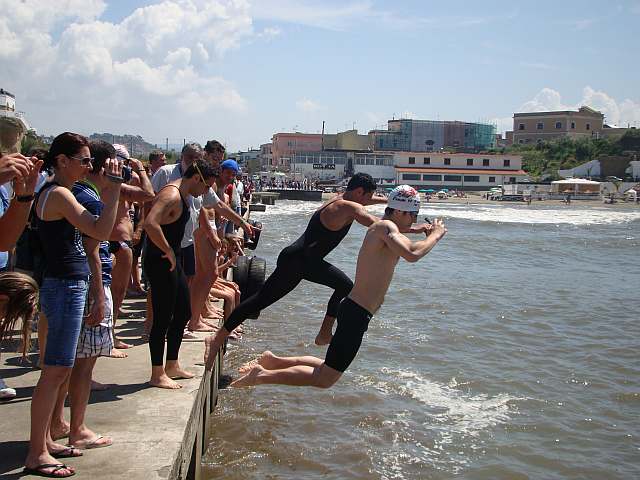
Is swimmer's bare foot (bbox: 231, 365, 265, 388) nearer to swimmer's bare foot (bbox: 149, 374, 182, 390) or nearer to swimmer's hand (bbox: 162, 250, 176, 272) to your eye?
swimmer's bare foot (bbox: 149, 374, 182, 390)

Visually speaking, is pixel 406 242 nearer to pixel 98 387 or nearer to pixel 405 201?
pixel 405 201

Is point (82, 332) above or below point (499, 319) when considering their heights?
above

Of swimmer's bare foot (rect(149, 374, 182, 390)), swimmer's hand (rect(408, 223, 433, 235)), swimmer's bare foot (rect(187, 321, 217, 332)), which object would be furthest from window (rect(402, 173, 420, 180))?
swimmer's bare foot (rect(149, 374, 182, 390))

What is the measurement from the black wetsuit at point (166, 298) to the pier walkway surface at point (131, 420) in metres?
0.32

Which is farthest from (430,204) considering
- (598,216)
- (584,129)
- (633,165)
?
(584,129)

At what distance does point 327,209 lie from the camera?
22.0ft

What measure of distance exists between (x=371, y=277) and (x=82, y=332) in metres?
2.37

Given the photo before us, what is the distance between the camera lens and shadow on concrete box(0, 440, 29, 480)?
3.99 m

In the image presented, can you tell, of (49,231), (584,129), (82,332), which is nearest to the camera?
(49,231)

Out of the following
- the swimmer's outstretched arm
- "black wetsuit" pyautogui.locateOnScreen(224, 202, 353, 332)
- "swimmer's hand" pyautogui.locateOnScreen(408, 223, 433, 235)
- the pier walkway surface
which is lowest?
the pier walkway surface

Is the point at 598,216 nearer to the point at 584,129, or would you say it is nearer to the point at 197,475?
the point at 197,475

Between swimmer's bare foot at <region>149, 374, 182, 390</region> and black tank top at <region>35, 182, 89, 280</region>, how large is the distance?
1.76 meters

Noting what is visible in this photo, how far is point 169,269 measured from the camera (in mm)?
5879

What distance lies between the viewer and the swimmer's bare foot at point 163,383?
5723mm
